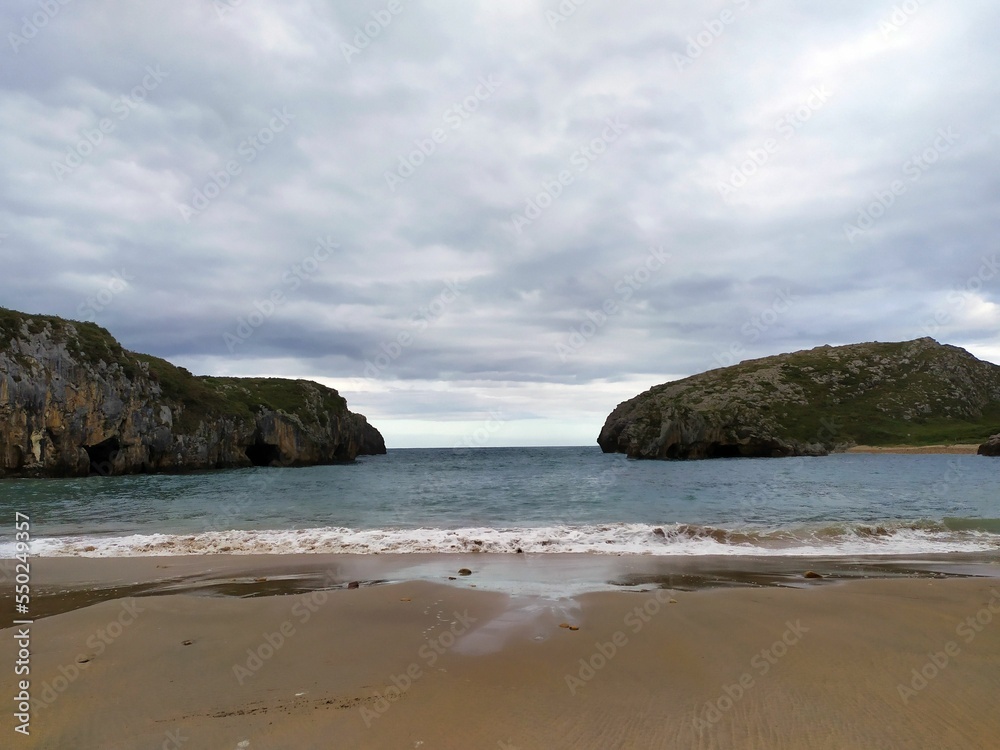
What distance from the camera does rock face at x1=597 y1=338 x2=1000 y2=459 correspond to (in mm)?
87125

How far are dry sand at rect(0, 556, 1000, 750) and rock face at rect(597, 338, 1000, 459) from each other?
79677 millimetres

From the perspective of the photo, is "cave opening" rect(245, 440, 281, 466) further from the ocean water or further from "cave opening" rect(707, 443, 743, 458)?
"cave opening" rect(707, 443, 743, 458)

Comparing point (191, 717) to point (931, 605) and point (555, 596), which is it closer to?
point (555, 596)

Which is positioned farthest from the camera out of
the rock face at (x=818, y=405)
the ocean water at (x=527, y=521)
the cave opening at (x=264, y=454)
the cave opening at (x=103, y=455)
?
the rock face at (x=818, y=405)

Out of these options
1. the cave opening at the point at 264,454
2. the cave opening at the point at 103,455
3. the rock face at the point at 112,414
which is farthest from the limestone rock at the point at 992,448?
the cave opening at the point at 103,455

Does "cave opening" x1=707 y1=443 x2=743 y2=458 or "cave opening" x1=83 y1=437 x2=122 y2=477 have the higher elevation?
"cave opening" x1=83 y1=437 x2=122 y2=477

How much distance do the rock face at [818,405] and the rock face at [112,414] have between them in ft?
195

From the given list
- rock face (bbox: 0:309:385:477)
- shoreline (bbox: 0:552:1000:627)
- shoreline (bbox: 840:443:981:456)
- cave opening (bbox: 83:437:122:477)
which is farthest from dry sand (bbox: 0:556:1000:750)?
shoreline (bbox: 840:443:981:456)

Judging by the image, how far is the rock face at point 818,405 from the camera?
286ft

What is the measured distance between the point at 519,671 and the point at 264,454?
3163 inches

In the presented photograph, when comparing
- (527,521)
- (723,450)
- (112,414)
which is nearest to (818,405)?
(723,450)

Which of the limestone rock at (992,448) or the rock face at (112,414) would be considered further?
the limestone rock at (992,448)

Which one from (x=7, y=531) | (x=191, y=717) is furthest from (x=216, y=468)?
(x=191, y=717)

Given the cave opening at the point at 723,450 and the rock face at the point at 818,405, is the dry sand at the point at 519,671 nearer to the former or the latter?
the rock face at the point at 818,405
